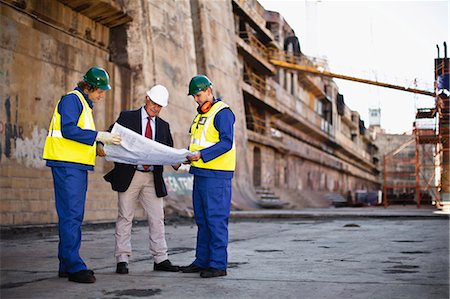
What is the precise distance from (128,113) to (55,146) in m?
0.85

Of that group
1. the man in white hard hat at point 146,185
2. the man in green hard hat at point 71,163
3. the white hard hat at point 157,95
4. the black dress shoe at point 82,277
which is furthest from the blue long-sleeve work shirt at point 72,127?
the black dress shoe at point 82,277

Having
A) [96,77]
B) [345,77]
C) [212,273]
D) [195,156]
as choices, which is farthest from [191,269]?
[345,77]

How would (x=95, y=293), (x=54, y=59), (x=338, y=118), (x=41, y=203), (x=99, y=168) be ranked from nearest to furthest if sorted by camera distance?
(x=95, y=293)
(x=41, y=203)
(x=54, y=59)
(x=99, y=168)
(x=338, y=118)

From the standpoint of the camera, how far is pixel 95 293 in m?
3.67

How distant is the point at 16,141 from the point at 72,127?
7.86 metres

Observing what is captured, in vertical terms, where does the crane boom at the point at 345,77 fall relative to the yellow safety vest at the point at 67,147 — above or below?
above

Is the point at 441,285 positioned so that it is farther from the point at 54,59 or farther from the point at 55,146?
the point at 54,59

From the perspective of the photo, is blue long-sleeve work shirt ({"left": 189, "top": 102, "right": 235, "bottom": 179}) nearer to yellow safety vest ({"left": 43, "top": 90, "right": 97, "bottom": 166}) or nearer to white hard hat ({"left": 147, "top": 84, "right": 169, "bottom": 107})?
white hard hat ({"left": 147, "top": 84, "right": 169, "bottom": 107})

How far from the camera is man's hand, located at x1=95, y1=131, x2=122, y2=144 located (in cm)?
453

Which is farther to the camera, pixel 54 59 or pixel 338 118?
pixel 338 118

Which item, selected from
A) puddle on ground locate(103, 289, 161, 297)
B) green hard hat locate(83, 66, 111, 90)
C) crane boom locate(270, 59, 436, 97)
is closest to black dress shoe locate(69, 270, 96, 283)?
puddle on ground locate(103, 289, 161, 297)

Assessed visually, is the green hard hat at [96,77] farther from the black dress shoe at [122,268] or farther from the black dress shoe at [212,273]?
A: the black dress shoe at [212,273]

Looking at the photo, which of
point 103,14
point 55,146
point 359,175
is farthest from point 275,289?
point 359,175

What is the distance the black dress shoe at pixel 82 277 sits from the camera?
4098 mm
